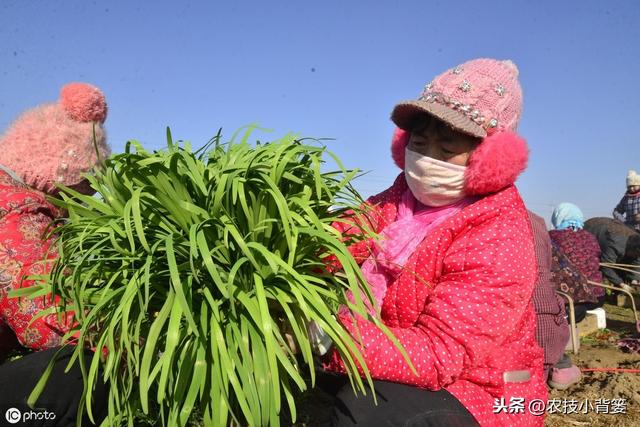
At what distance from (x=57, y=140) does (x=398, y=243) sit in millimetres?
1388

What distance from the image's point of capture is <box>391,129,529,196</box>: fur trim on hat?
1605 millimetres

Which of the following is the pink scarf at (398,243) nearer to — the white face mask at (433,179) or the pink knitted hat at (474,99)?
the white face mask at (433,179)

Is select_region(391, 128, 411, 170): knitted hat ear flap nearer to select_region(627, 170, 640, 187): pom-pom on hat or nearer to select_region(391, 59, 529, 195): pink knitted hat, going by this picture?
select_region(391, 59, 529, 195): pink knitted hat

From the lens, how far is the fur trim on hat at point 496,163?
161 centimetres

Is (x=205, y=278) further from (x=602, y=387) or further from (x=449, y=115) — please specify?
(x=602, y=387)

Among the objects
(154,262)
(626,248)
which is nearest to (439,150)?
(154,262)

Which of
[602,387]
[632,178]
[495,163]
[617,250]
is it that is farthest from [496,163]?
[632,178]

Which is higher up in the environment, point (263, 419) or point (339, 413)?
point (263, 419)

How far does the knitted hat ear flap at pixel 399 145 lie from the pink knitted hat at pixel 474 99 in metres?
Answer: 0.12

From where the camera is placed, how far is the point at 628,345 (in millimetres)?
4266

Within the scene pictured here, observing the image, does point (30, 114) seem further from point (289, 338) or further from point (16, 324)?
point (289, 338)

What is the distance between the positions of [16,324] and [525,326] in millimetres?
1697

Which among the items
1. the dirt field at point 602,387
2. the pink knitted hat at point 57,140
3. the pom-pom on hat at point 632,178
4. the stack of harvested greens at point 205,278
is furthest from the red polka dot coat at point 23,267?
the pom-pom on hat at point 632,178

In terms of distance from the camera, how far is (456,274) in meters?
1.53
